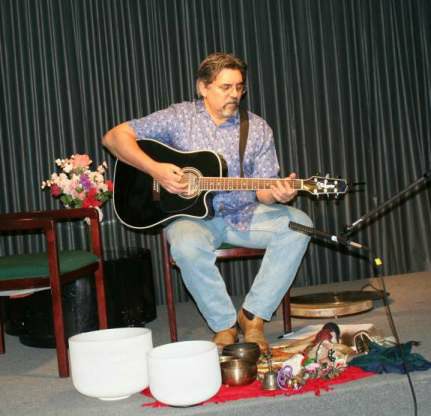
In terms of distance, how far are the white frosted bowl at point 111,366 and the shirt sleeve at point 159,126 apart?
3.56 ft

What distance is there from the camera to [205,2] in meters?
4.26

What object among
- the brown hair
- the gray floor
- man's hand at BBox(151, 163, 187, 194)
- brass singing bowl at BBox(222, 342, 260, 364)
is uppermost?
the brown hair

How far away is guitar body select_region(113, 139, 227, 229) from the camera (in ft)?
9.05

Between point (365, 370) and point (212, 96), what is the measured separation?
1.36 m

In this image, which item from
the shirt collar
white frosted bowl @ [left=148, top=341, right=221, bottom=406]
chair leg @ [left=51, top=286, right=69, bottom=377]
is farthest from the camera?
the shirt collar

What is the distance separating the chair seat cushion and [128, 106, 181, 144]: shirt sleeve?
0.59 metres

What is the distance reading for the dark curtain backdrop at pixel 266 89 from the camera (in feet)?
13.3

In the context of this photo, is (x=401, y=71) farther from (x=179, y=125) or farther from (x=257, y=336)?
(x=257, y=336)

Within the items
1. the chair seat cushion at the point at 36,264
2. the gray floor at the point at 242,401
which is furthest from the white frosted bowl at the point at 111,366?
the chair seat cushion at the point at 36,264

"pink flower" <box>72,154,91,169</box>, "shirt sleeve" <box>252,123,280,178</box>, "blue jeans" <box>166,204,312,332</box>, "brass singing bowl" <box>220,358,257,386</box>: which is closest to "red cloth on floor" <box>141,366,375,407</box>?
"brass singing bowl" <box>220,358,257,386</box>

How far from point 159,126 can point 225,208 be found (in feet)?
1.54

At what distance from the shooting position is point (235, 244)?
2.90 meters

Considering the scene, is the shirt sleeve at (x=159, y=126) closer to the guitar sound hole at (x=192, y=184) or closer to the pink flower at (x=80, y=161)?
the guitar sound hole at (x=192, y=184)

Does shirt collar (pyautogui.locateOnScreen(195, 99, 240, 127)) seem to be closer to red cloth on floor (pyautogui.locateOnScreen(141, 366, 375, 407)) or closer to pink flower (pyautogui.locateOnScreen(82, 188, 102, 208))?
pink flower (pyautogui.locateOnScreen(82, 188, 102, 208))
